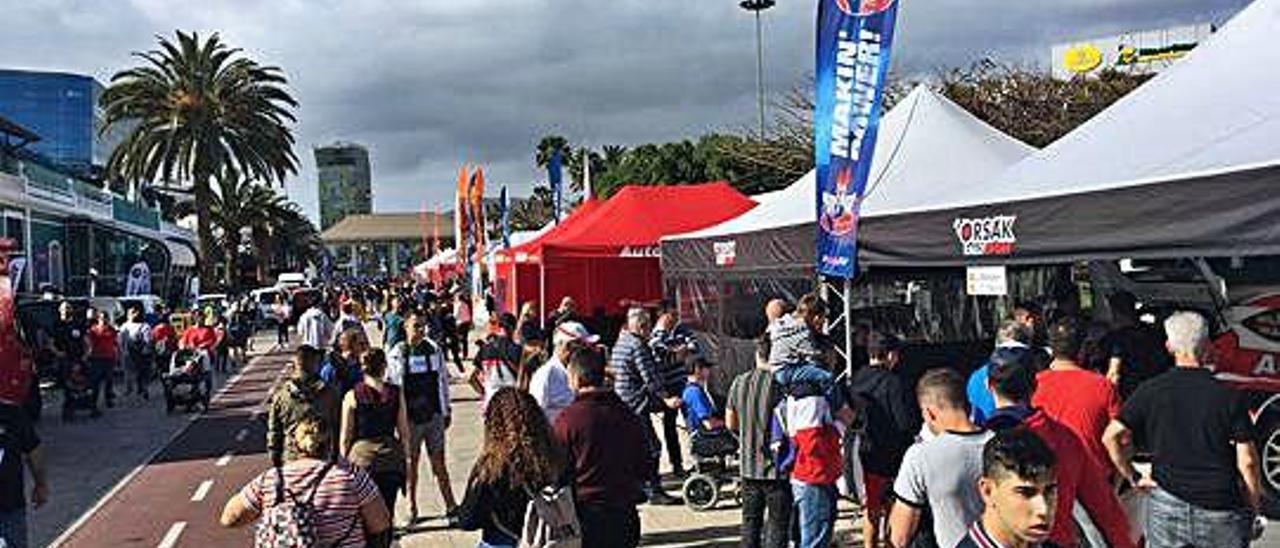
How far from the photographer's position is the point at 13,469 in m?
6.71

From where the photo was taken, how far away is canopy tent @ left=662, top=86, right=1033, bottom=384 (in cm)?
1036

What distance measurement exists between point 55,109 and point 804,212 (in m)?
111

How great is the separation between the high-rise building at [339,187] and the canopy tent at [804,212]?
177 m

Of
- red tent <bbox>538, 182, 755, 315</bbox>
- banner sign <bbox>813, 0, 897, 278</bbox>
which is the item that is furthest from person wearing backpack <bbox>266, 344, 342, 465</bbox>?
red tent <bbox>538, 182, 755, 315</bbox>

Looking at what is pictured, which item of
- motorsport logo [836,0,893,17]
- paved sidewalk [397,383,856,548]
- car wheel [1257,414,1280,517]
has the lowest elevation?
paved sidewalk [397,383,856,548]

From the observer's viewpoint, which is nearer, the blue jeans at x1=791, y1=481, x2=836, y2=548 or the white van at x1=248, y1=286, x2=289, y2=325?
the blue jeans at x1=791, y1=481, x2=836, y2=548

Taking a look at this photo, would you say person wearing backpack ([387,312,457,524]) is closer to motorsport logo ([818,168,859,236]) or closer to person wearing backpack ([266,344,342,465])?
person wearing backpack ([266,344,342,465])

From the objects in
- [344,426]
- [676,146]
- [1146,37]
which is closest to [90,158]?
[676,146]

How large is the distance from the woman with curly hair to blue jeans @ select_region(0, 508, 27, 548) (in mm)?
3251

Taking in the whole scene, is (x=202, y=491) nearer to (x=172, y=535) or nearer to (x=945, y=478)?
(x=172, y=535)

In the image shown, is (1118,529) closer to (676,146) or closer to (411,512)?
(411,512)

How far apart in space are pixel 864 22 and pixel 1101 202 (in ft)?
8.82

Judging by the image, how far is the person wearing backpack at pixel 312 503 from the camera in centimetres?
453

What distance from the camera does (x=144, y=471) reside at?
45.4 ft
